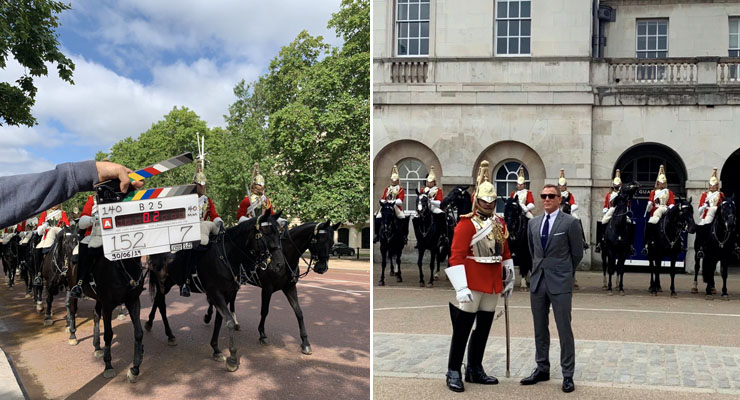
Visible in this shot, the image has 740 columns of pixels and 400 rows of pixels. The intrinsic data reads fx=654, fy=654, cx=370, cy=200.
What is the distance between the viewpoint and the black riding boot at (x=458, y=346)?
213 inches

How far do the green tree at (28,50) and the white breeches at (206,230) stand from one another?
523cm

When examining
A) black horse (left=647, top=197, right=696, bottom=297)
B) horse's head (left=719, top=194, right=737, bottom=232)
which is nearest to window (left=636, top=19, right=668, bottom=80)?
black horse (left=647, top=197, right=696, bottom=297)

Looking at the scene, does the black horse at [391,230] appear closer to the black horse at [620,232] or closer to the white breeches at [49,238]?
the black horse at [620,232]

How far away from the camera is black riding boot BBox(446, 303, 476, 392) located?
213 inches


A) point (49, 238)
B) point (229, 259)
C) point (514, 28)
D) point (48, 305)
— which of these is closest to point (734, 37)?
point (514, 28)

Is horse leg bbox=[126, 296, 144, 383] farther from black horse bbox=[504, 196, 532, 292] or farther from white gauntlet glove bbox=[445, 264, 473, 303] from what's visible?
black horse bbox=[504, 196, 532, 292]

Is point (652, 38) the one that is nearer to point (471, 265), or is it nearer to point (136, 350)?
point (471, 265)

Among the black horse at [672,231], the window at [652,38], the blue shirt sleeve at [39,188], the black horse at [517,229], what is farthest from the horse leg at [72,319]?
the window at [652,38]

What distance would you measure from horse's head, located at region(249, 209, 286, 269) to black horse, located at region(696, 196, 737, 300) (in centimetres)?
938

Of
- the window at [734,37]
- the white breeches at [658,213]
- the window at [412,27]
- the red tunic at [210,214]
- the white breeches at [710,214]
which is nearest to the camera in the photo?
the red tunic at [210,214]

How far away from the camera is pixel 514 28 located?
1867cm

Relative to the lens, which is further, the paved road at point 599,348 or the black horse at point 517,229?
the black horse at point 517,229

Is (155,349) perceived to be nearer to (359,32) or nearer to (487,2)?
(487,2)

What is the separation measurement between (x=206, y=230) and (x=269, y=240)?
107 cm
